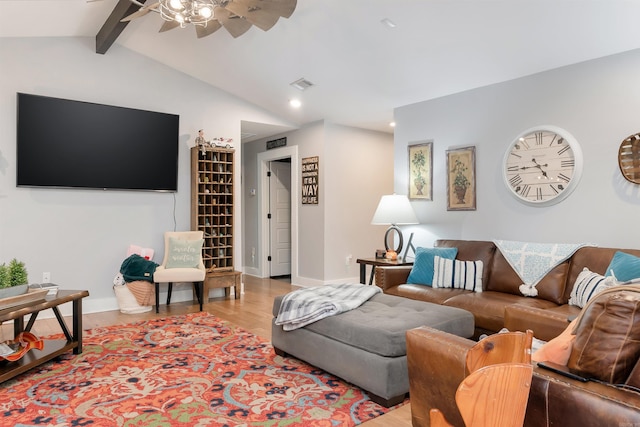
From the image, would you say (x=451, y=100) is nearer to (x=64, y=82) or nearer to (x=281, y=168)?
(x=281, y=168)

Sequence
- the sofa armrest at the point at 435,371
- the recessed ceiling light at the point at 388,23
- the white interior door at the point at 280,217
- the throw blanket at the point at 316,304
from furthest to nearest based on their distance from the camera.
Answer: the white interior door at the point at 280,217 < the recessed ceiling light at the point at 388,23 < the throw blanket at the point at 316,304 < the sofa armrest at the point at 435,371

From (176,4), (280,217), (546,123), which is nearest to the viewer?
(176,4)

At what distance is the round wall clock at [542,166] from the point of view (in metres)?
3.68

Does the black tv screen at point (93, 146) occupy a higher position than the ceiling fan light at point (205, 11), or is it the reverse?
the ceiling fan light at point (205, 11)

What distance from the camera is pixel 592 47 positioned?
11.0 feet

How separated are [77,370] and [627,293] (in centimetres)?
322

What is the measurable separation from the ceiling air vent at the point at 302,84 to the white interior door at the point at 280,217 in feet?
7.66

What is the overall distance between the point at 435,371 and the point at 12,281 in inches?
110

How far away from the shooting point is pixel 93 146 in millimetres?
4641

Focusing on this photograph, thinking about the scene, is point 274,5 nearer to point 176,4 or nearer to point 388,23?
point 176,4

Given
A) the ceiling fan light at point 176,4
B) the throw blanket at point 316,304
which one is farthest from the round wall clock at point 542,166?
the ceiling fan light at point 176,4

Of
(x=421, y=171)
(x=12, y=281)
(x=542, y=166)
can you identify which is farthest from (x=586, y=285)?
(x=12, y=281)

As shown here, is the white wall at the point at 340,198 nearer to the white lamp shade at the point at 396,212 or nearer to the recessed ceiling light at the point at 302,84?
the recessed ceiling light at the point at 302,84

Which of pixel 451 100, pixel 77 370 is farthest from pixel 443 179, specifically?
pixel 77 370
